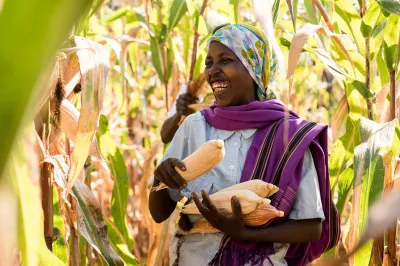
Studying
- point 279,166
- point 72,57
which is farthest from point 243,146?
point 72,57

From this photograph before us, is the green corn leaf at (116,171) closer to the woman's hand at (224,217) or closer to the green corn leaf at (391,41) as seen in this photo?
the woman's hand at (224,217)

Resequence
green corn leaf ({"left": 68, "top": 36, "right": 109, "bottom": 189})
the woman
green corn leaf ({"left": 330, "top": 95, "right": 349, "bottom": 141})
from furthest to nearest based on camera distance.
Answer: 1. green corn leaf ({"left": 330, "top": 95, "right": 349, "bottom": 141})
2. the woman
3. green corn leaf ({"left": 68, "top": 36, "right": 109, "bottom": 189})

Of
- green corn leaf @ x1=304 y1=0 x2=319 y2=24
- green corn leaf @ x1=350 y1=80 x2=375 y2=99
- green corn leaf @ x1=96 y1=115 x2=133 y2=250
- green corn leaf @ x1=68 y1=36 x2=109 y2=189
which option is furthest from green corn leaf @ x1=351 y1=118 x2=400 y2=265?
green corn leaf @ x1=96 y1=115 x2=133 y2=250

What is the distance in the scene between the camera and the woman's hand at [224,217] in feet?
4.16

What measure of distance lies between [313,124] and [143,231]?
2.01 m

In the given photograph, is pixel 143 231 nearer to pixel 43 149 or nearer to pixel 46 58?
pixel 43 149

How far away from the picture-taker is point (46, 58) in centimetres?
24

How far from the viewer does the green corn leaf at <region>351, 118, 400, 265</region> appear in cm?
149

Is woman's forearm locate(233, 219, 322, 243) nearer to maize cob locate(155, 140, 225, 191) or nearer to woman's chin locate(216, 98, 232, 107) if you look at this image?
maize cob locate(155, 140, 225, 191)

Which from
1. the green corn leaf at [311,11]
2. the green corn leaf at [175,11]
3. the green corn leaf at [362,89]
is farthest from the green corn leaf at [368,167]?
the green corn leaf at [175,11]

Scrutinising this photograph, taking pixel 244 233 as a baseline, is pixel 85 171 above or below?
above

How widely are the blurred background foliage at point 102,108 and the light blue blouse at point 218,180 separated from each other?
150mm

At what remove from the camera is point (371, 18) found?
1.80 metres

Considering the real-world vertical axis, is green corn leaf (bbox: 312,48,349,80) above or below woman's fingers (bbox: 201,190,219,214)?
above
